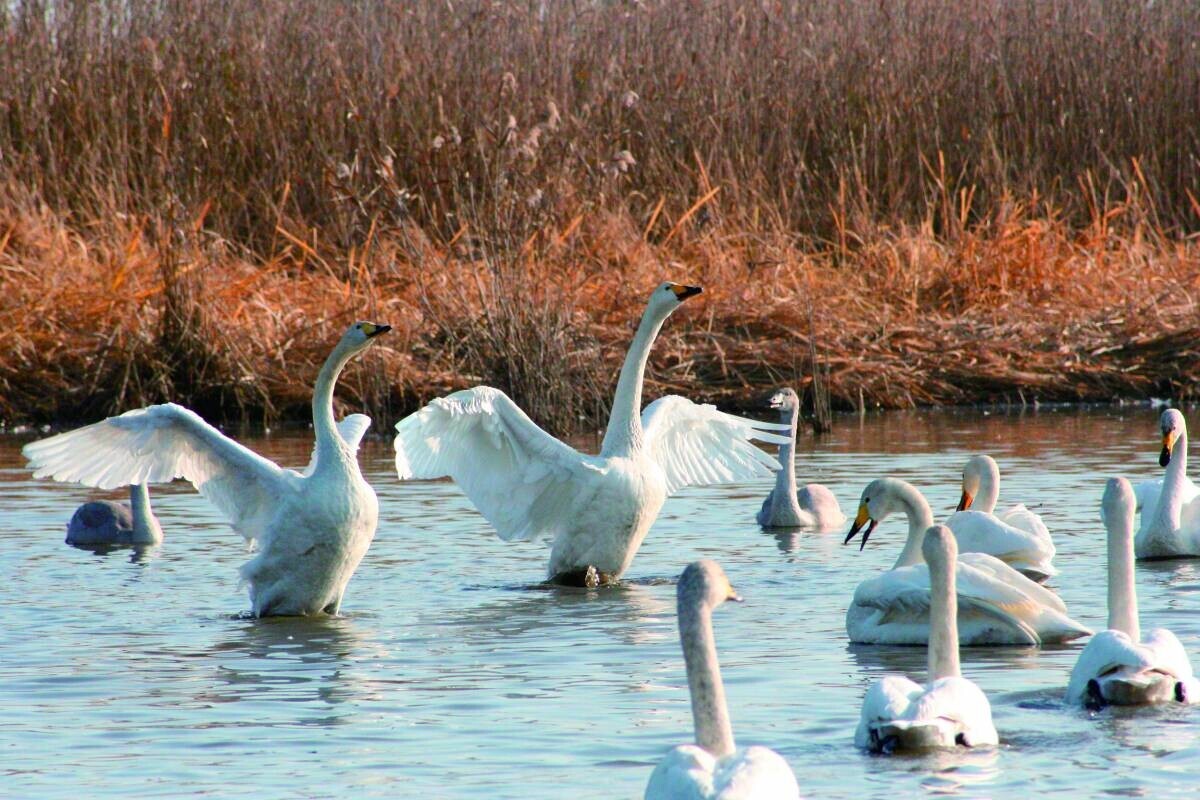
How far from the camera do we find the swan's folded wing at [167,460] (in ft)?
25.3

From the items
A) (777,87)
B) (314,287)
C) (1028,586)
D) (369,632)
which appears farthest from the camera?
(777,87)

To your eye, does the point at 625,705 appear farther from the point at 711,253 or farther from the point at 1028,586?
the point at 711,253

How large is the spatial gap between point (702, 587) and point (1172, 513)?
454cm

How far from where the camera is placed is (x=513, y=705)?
5891 mm

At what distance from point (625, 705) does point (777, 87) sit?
11359 millimetres

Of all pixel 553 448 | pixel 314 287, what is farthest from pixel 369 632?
pixel 314 287

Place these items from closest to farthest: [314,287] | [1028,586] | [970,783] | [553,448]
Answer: [970,783]
[1028,586]
[553,448]
[314,287]

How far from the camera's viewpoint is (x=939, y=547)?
5.72m

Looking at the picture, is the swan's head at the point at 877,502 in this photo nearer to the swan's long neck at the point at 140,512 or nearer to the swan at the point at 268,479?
the swan at the point at 268,479

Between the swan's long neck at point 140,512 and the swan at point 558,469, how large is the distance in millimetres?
1577

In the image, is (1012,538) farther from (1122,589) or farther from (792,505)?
(792,505)

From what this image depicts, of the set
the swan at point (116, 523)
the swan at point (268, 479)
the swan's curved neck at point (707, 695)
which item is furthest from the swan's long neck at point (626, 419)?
the swan's curved neck at point (707, 695)

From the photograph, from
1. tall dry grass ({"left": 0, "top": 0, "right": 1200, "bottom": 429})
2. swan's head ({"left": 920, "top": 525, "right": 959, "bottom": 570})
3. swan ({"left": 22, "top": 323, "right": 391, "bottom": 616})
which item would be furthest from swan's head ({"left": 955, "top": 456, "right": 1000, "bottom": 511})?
tall dry grass ({"left": 0, "top": 0, "right": 1200, "bottom": 429})

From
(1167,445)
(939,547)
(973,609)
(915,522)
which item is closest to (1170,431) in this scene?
(1167,445)
